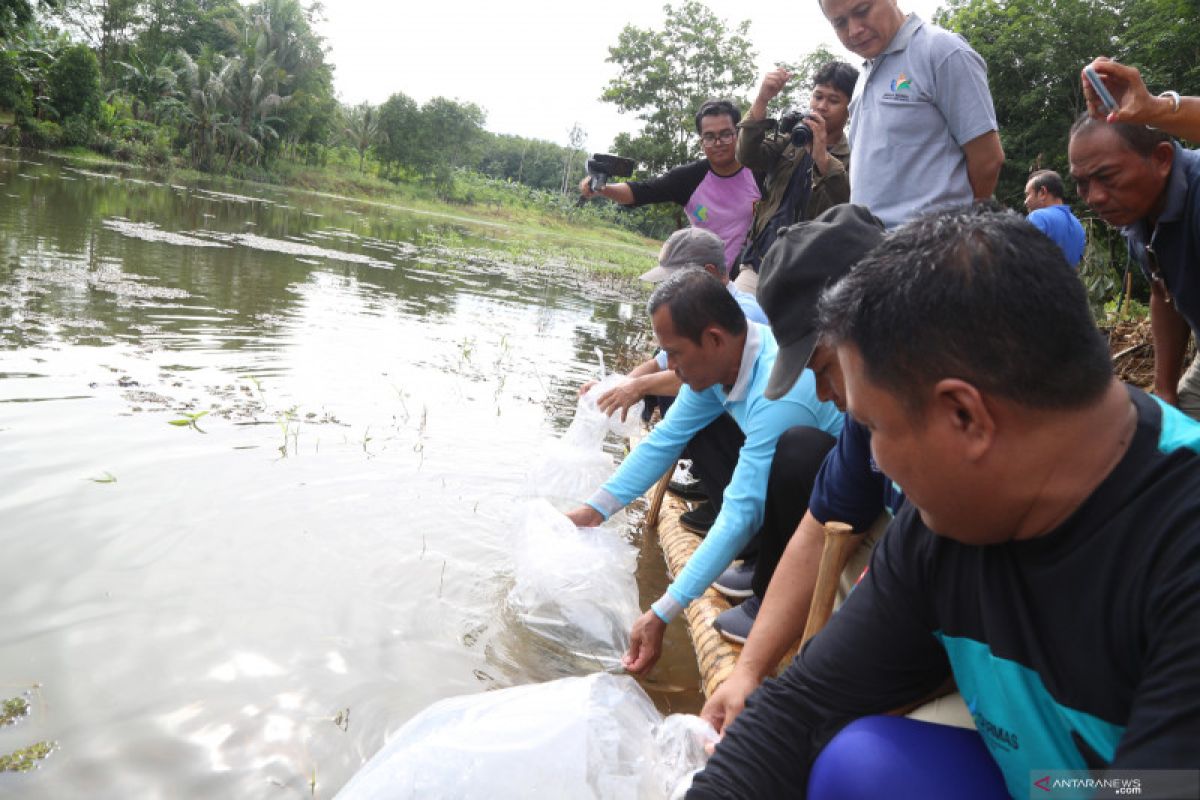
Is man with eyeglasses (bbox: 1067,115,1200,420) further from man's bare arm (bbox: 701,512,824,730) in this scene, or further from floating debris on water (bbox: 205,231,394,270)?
floating debris on water (bbox: 205,231,394,270)

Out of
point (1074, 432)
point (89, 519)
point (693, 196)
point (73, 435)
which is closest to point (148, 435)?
point (73, 435)

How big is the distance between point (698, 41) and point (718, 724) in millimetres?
14825

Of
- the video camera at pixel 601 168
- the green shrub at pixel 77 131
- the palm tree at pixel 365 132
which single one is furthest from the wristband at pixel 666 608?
the palm tree at pixel 365 132

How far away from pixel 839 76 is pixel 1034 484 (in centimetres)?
296

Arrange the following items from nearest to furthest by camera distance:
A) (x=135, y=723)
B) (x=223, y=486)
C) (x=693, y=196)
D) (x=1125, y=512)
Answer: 1. (x=1125, y=512)
2. (x=135, y=723)
3. (x=223, y=486)
4. (x=693, y=196)

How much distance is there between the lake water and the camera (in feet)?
5.63

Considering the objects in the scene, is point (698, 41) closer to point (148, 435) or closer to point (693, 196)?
point (693, 196)

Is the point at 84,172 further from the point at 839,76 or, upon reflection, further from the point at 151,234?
the point at 839,76

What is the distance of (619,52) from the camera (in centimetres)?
1437

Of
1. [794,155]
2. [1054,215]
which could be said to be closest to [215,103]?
[794,155]

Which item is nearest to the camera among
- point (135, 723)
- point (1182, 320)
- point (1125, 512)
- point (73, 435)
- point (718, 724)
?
point (1125, 512)

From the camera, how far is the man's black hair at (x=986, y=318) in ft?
2.55

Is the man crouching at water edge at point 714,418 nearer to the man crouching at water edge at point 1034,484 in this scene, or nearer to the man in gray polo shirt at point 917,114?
the man in gray polo shirt at point 917,114

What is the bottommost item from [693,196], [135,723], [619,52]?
[135,723]
